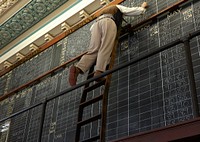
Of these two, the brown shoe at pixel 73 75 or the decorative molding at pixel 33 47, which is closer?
the brown shoe at pixel 73 75

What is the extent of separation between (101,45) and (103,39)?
3.8 inches

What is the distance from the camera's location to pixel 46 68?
21.4ft

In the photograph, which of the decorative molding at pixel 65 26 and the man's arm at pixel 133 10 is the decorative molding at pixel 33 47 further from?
the man's arm at pixel 133 10

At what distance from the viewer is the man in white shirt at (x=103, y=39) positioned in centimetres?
438

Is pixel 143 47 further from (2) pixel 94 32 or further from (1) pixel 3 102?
(1) pixel 3 102

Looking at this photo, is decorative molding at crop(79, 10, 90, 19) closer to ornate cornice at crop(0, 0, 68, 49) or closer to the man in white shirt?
ornate cornice at crop(0, 0, 68, 49)

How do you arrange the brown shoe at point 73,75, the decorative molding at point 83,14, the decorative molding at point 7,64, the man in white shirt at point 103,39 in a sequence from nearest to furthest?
the brown shoe at point 73,75 < the man in white shirt at point 103,39 < the decorative molding at point 83,14 < the decorative molding at point 7,64

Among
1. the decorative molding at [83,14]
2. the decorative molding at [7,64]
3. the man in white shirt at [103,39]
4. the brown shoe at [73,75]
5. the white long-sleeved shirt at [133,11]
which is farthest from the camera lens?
the decorative molding at [7,64]

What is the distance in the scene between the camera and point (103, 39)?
4.63 meters

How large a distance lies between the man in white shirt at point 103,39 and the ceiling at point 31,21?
1283mm

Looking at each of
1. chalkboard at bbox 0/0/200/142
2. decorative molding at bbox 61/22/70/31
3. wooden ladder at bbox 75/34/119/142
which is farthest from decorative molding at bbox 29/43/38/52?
wooden ladder at bbox 75/34/119/142

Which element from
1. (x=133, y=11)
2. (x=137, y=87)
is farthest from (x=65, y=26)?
(x=137, y=87)

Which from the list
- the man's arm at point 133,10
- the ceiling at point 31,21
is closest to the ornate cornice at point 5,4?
the ceiling at point 31,21

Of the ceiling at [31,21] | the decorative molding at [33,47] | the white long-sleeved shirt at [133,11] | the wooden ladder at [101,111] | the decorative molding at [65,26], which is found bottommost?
the wooden ladder at [101,111]
